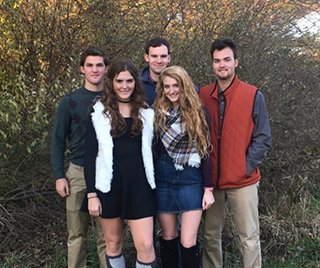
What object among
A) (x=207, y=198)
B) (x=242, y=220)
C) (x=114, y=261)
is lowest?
(x=114, y=261)

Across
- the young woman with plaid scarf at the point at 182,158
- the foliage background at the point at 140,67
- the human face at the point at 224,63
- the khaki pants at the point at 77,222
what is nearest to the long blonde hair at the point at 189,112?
the young woman with plaid scarf at the point at 182,158

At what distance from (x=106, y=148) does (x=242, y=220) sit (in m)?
1.38

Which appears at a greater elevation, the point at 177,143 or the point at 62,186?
the point at 177,143

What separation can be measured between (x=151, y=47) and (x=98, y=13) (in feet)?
5.72

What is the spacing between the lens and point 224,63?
164 inches

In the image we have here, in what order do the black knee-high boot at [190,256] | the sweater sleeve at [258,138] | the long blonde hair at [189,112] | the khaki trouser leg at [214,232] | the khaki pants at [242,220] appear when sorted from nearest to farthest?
the long blonde hair at [189,112], the black knee-high boot at [190,256], the sweater sleeve at [258,138], the khaki pants at [242,220], the khaki trouser leg at [214,232]

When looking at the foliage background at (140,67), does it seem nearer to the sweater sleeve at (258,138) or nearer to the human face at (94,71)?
the human face at (94,71)

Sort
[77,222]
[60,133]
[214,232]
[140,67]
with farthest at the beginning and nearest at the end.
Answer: [140,67]
[214,232]
[77,222]
[60,133]

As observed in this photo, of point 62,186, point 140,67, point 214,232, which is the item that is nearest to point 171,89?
point 62,186

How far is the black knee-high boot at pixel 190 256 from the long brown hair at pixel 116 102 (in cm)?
104

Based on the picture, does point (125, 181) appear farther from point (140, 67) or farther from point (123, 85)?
point (140, 67)

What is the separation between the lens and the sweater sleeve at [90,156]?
3.82m

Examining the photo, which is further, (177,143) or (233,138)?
(233,138)

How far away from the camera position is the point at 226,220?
5441 mm
